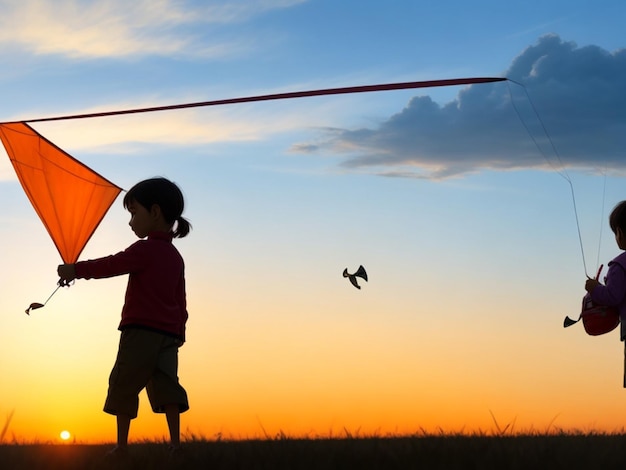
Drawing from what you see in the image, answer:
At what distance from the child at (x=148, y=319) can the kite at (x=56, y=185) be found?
83 centimetres

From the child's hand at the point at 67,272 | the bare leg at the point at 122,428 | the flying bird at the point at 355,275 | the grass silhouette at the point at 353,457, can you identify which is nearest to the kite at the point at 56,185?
the child's hand at the point at 67,272

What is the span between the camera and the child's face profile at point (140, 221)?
7781 mm

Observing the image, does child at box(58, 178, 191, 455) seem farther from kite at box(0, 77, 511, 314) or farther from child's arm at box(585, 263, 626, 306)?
child's arm at box(585, 263, 626, 306)

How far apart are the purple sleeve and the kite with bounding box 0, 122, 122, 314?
4.53m

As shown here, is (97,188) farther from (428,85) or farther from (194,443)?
(428,85)

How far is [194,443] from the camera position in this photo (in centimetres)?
823

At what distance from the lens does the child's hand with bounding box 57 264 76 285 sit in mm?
7570

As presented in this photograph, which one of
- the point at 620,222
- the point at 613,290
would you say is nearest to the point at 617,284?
the point at 613,290

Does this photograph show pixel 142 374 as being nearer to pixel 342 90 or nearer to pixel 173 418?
pixel 173 418

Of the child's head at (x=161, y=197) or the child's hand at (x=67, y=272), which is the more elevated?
the child's head at (x=161, y=197)

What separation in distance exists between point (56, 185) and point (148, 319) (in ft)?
5.87

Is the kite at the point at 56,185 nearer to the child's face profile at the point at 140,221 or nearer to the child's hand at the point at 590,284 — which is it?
the child's face profile at the point at 140,221

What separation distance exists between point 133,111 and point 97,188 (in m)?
1.58

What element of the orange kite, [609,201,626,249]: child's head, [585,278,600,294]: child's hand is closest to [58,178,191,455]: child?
the orange kite
